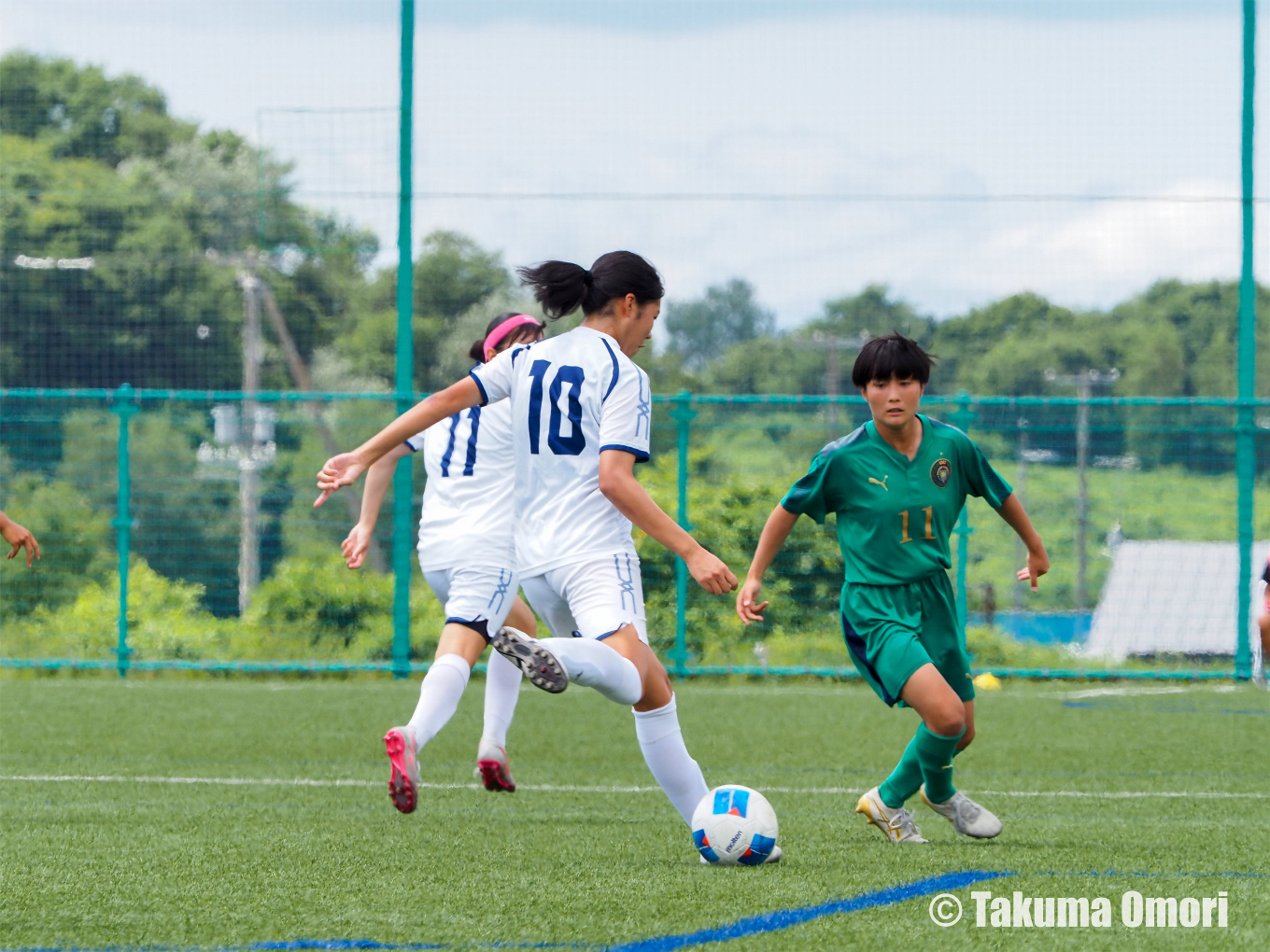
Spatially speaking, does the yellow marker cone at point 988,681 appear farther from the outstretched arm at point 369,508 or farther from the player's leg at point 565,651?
the player's leg at point 565,651

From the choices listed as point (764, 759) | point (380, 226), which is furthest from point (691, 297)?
point (764, 759)

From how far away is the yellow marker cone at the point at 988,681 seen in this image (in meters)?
10.5

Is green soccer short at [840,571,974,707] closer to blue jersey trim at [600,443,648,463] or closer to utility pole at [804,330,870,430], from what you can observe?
blue jersey trim at [600,443,648,463]

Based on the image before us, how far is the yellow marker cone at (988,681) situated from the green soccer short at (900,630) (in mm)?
5820

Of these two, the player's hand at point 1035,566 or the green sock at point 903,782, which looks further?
the player's hand at point 1035,566

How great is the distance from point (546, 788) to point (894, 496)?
6.61 feet

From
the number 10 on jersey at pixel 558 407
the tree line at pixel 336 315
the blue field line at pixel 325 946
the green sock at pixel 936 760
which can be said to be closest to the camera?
the blue field line at pixel 325 946

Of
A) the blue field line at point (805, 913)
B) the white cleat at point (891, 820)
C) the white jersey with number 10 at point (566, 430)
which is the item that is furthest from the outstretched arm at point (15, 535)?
the white cleat at point (891, 820)

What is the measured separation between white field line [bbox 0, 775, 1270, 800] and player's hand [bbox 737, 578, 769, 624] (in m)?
1.41

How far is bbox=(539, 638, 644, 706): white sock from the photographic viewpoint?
3.89 meters

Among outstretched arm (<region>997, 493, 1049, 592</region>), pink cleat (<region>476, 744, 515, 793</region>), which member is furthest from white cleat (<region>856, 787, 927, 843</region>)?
pink cleat (<region>476, 744, 515, 793</region>)

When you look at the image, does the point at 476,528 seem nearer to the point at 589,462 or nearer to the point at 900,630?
the point at 589,462

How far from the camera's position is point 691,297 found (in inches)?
775

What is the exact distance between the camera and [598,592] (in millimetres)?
4234
